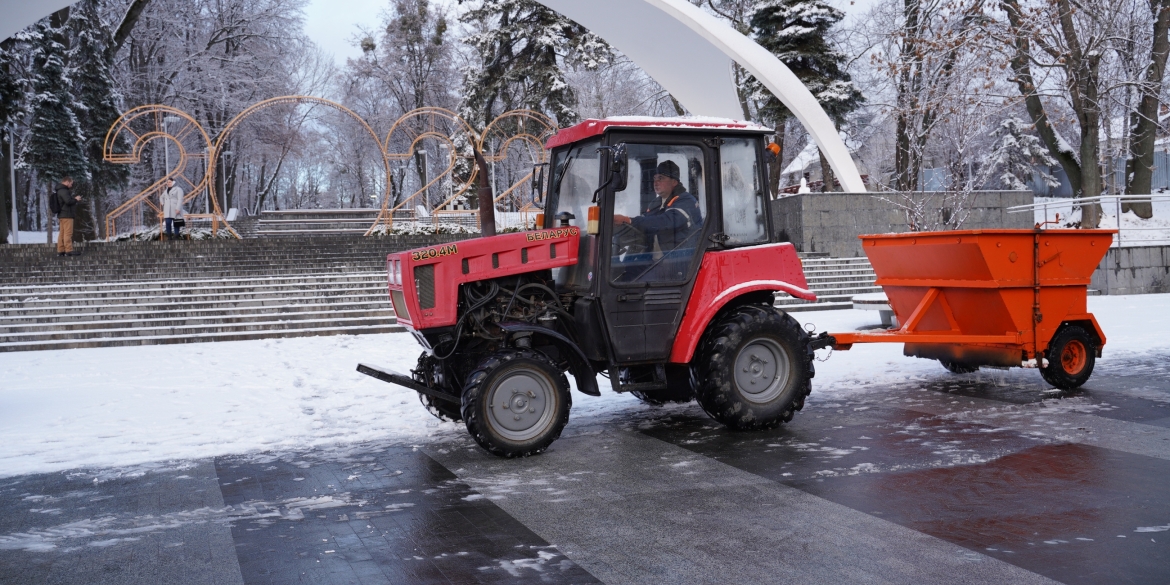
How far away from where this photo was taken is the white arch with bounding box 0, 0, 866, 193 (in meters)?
21.5

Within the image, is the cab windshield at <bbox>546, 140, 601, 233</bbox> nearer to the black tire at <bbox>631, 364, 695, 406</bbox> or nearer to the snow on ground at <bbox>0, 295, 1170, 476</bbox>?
the black tire at <bbox>631, 364, 695, 406</bbox>

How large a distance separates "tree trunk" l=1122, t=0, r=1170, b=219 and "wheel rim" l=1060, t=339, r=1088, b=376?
52.8 ft

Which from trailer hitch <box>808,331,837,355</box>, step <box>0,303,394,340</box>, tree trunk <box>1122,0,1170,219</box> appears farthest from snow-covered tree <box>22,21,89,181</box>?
tree trunk <box>1122,0,1170,219</box>

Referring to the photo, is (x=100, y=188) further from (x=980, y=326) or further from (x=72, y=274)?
(x=980, y=326)

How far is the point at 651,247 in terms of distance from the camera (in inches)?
274

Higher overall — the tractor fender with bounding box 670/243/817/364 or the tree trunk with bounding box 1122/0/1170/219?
the tree trunk with bounding box 1122/0/1170/219

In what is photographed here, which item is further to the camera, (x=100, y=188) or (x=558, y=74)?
A: (x=558, y=74)

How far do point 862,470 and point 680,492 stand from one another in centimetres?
125

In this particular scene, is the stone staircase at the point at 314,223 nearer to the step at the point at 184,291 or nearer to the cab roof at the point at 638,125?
the step at the point at 184,291

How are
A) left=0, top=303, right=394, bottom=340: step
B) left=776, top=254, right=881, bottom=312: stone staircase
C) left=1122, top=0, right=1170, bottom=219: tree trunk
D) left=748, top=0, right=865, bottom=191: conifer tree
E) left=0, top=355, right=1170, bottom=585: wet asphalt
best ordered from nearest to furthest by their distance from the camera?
left=0, top=355, right=1170, bottom=585: wet asphalt
left=0, top=303, right=394, bottom=340: step
left=776, top=254, right=881, bottom=312: stone staircase
left=1122, top=0, right=1170, bottom=219: tree trunk
left=748, top=0, right=865, bottom=191: conifer tree

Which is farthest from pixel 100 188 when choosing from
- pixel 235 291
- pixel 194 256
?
pixel 235 291

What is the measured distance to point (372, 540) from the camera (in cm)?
473

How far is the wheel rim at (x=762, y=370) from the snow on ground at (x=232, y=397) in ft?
4.47

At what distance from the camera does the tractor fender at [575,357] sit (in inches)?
261
